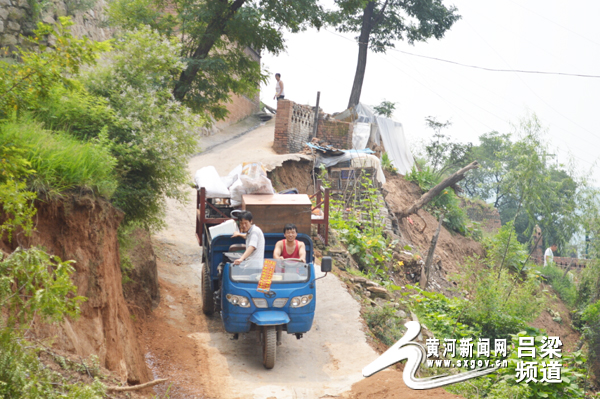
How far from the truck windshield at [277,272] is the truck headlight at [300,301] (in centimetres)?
23

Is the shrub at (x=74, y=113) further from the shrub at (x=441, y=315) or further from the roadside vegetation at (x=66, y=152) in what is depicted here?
the shrub at (x=441, y=315)

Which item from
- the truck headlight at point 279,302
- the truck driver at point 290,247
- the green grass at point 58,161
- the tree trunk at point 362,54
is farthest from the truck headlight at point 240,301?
the tree trunk at point 362,54

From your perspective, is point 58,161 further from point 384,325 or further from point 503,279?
point 503,279

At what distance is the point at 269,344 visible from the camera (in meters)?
6.99

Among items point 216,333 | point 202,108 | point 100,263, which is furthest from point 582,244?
point 100,263

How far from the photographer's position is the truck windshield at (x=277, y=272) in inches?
286

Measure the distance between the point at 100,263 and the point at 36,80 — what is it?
203 cm

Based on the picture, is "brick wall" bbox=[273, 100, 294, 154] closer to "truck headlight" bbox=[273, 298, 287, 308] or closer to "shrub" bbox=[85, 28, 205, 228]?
"shrub" bbox=[85, 28, 205, 228]

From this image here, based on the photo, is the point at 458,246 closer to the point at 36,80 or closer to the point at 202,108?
the point at 202,108

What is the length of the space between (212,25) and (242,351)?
26.1ft

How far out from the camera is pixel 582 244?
81.3 feet

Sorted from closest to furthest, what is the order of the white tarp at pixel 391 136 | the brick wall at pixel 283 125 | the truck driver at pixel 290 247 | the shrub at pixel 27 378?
the shrub at pixel 27 378, the truck driver at pixel 290 247, the brick wall at pixel 283 125, the white tarp at pixel 391 136

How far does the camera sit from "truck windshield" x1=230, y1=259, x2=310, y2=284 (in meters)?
7.25

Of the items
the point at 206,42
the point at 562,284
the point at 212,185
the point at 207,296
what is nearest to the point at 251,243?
the point at 207,296
